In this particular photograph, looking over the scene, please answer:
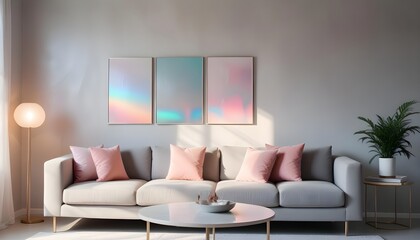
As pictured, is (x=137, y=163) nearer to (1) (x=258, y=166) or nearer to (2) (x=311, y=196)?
(1) (x=258, y=166)

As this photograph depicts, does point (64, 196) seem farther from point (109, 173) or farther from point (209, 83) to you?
point (209, 83)

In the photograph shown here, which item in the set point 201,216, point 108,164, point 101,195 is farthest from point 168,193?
point 201,216

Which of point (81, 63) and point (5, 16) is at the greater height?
point (5, 16)

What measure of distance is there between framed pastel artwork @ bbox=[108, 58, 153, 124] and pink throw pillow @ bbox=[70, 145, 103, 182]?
70cm

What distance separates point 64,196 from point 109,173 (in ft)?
1.70

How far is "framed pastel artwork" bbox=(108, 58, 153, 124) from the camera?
19.1 ft

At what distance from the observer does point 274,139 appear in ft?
18.8

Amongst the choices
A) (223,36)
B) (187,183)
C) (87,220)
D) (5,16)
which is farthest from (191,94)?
(5,16)

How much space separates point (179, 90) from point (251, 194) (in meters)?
1.63

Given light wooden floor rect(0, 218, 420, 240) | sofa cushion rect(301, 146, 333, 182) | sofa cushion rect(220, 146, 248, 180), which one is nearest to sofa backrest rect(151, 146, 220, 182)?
sofa cushion rect(220, 146, 248, 180)

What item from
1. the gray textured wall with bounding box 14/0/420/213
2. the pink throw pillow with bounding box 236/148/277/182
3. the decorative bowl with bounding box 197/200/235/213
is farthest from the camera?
the gray textured wall with bounding box 14/0/420/213

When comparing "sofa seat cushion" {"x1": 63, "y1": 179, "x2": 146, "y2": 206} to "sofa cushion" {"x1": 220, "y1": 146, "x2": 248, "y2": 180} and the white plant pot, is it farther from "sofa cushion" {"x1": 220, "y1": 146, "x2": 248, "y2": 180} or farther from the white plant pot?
the white plant pot

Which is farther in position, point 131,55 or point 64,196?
point 131,55

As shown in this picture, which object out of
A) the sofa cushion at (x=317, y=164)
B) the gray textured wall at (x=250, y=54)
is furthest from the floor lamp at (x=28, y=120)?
the sofa cushion at (x=317, y=164)
